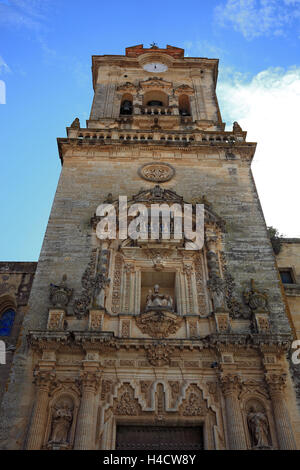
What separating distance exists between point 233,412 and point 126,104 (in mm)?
18711

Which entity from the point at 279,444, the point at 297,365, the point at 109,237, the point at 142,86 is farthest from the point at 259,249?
the point at 142,86

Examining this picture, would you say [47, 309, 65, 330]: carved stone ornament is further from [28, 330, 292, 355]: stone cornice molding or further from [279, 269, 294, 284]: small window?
[279, 269, 294, 284]: small window

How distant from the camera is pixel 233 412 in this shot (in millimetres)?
10438

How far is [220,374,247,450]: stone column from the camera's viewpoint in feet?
32.8

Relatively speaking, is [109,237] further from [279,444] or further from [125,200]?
[279,444]

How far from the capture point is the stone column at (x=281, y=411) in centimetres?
994

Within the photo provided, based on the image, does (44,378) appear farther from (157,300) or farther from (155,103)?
(155,103)

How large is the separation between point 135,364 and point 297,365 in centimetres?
434

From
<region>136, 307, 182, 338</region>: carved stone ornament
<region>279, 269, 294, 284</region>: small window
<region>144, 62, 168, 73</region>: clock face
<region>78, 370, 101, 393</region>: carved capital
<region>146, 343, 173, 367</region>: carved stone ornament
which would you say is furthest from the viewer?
<region>144, 62, 168, 73</region>: clock face

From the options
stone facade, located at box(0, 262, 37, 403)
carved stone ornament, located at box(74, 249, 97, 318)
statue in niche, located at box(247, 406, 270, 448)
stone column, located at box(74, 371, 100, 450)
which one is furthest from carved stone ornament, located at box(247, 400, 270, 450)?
stone facade, located at box(0, 262, 37, 403)

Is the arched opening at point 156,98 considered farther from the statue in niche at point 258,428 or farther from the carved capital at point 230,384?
the statue in niche at point 258,428

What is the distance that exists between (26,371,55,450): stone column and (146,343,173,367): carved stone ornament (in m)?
2.57

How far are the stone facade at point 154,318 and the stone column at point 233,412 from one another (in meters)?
0.03

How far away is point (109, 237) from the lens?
14414 millimetres
